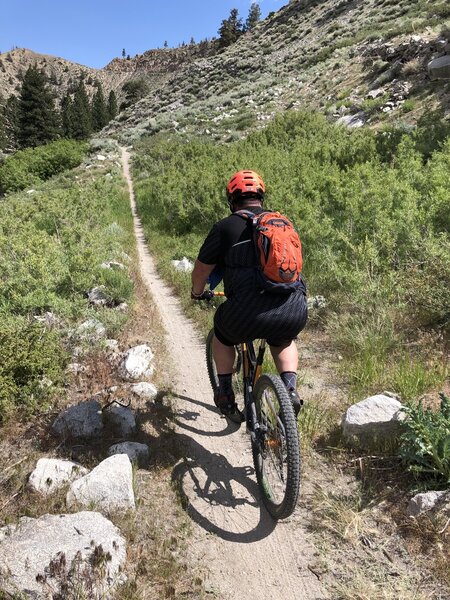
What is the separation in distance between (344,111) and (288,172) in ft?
31.3

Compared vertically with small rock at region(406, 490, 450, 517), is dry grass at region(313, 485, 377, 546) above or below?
below

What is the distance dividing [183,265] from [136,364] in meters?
5.35

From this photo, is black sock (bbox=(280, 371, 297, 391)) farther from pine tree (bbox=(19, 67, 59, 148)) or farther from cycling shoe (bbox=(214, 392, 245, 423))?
pine tree (bbox=(19, 67, 59, 148))

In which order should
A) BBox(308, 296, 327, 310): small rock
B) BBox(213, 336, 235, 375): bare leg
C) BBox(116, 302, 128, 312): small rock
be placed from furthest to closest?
BBox(116, 302, 128, 312): small rock
BBox(308, 296, 327, 310): small rock
BBox(213, 336, 235, 375): bare leg

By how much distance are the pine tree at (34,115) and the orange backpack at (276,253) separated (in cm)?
6381

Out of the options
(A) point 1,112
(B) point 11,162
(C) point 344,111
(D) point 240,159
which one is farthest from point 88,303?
(A) point 1,112

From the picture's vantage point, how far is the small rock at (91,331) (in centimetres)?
599

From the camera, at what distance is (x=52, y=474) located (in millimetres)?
3439

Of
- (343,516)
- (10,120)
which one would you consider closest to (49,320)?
(343,516)

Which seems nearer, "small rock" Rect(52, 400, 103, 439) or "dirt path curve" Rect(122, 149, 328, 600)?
"dirt path curve" Rect(122, 149, 328, 600)

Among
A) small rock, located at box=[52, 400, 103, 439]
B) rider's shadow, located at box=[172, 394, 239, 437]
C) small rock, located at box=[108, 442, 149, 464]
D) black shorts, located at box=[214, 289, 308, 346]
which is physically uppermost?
black shorts, located at box=[214, 289, 308, 346]

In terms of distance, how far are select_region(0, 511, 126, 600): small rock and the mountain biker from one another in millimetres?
1633

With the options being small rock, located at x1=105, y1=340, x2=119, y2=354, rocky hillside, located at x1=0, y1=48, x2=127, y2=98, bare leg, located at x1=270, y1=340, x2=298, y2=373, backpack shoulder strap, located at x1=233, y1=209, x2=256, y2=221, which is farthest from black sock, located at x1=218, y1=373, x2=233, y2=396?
rocky hillside, located at x1=0, y1=48, x2=127, y2=98

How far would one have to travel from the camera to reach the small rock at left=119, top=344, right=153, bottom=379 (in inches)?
211
